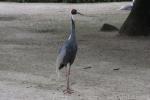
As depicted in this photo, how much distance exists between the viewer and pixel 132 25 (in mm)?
17797

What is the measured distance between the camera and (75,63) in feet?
41.7

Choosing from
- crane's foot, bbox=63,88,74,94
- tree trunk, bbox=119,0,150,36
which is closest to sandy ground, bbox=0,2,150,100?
crane's foot, bbox=63,88,74,94

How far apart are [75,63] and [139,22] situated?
555 centimetres

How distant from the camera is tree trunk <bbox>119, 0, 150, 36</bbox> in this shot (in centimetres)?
1769

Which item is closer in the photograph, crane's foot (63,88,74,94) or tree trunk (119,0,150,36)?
crane's foot (63,88,74,94)

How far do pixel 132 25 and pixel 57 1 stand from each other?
16.2m

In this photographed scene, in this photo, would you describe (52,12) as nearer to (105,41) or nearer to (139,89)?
(105,41)

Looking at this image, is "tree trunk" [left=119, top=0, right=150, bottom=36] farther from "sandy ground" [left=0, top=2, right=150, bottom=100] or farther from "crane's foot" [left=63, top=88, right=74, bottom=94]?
"crane's foot" [left=63, top=88, right=74, bottom=94]

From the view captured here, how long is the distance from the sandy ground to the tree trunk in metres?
0.41

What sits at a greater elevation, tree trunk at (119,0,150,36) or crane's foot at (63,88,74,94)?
crane's foot at (63,88,74,94)

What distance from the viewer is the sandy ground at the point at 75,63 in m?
9.48


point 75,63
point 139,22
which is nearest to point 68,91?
point 75,63

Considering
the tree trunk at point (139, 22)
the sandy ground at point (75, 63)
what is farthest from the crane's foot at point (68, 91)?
the tree trunk at point (139, 22)

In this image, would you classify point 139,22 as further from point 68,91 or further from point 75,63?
point 68,91
